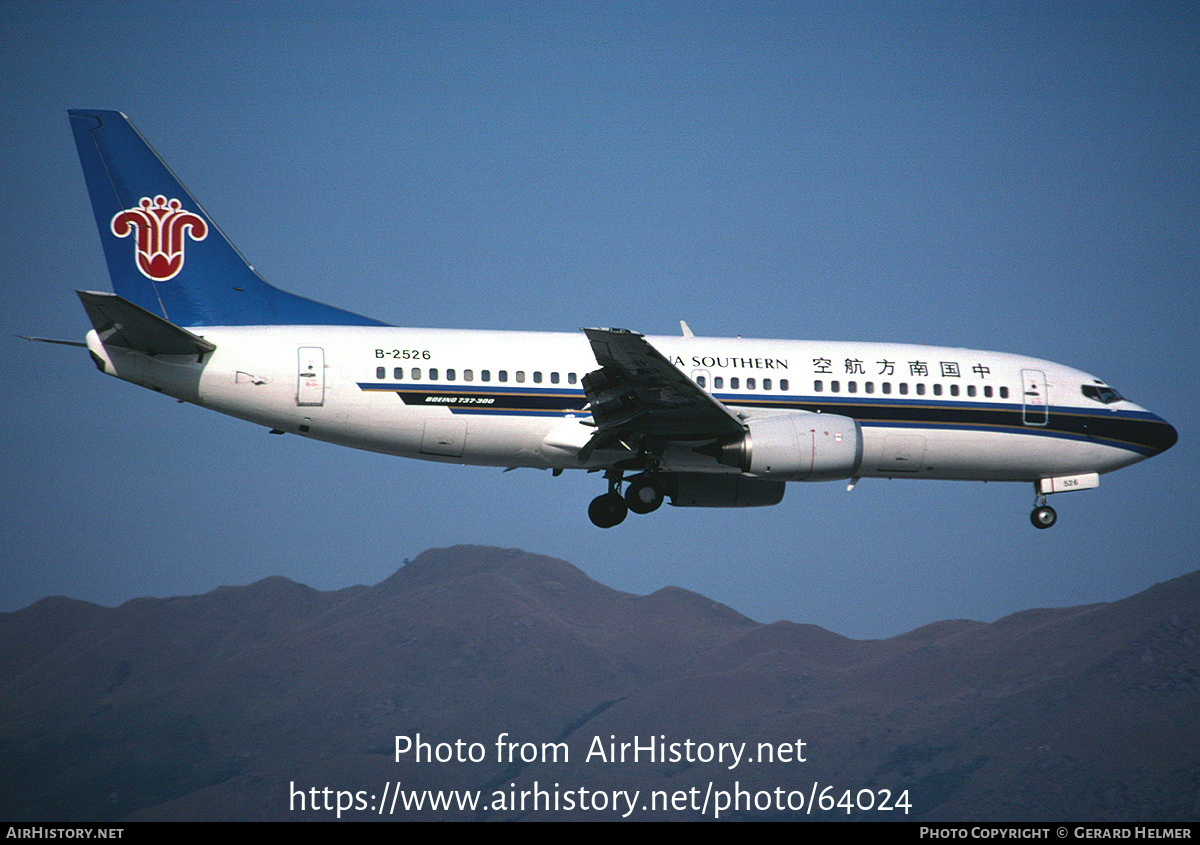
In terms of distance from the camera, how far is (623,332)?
26.4 metres

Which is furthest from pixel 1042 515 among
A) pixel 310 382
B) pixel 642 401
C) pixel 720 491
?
pixel 310 382

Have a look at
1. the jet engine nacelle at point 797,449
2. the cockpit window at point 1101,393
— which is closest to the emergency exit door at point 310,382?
the jet engine nacelle at point 797,449

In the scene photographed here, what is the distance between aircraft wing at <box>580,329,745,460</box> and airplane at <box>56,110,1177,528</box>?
0.16 feet

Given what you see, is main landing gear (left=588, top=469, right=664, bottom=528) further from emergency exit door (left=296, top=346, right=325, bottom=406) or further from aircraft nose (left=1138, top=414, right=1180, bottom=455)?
aircraft nose (left=1138, top=414, right=1180, bottom=455)

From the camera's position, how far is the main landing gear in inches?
1212

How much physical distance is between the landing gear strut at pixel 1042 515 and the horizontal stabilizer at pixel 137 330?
20.7m

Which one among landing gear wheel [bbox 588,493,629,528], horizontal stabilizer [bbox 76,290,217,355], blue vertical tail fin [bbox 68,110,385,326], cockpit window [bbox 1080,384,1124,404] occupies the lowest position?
landing gear wheel [bbox 588,493,629,528]

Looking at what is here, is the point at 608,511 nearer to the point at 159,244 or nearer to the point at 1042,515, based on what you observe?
the point at 1042,515

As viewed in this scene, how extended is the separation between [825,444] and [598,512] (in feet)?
20.0

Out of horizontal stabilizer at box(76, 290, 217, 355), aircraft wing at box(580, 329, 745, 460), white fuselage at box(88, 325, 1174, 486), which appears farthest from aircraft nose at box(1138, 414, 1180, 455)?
horizontal stabilizer at box(76, 290, 217, 355)
